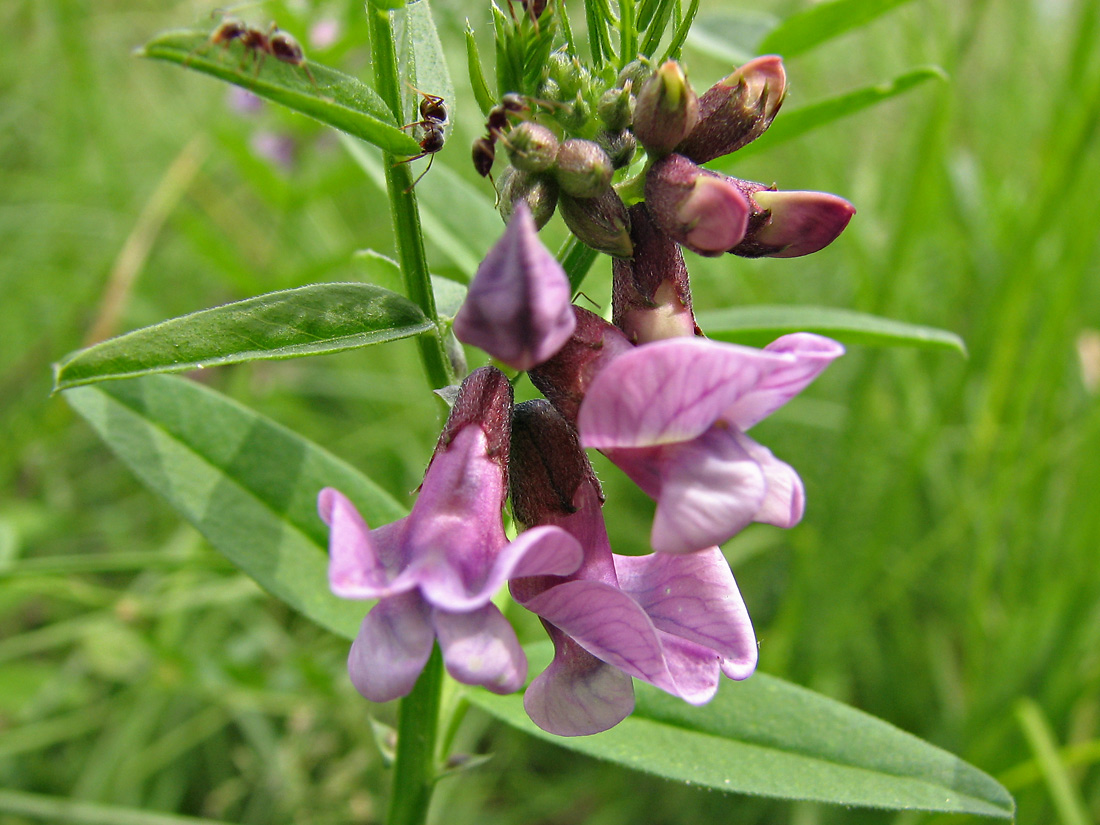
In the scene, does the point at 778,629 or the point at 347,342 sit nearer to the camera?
the point at 347,342

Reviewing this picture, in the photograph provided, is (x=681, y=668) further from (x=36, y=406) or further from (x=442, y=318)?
(x=36, y=406)

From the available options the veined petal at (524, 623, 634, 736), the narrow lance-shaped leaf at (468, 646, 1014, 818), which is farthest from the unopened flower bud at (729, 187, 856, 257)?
the narrow lance-shaped leaf at (468, 646, 1014, 818)

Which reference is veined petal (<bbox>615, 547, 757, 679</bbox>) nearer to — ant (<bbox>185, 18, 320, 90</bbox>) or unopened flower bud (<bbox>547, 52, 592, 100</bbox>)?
unopened flower bud (<bbox>547, 52, 592, 100</bbox>)

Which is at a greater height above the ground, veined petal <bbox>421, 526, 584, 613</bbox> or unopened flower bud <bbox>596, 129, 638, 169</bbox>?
unopened flower bud <bbox>596, 129, 638, 169</bbox>

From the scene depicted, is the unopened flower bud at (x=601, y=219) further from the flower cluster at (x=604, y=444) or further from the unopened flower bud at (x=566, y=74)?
the unopened flower bud at (x=566, y=74)

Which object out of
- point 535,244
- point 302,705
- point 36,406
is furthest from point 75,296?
point 535,244

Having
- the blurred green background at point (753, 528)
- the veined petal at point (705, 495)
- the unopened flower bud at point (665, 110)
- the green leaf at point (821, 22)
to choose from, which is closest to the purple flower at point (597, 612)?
the veined petal at point (705, 495)
